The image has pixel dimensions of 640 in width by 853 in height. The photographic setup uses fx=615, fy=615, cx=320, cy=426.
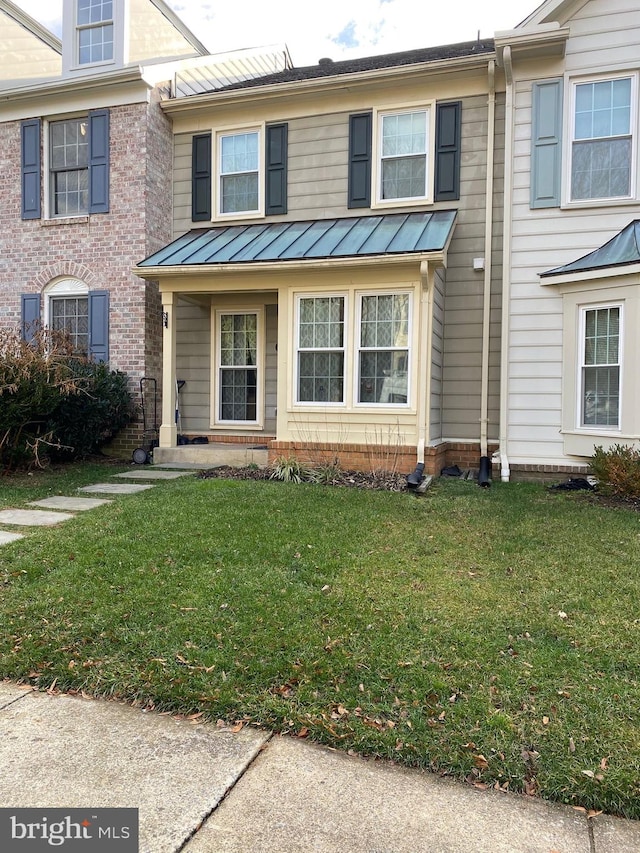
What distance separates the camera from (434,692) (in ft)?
9.21

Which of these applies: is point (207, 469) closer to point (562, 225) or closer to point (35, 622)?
point (35, 622)

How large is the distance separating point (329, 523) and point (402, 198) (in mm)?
6067

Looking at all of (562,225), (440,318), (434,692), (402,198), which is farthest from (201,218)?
(434,692)

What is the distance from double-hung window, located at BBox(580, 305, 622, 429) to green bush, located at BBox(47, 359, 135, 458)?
694cm

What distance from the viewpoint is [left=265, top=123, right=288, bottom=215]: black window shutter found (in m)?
10.2

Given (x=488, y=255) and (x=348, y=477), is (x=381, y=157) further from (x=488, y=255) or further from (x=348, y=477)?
(x=348, y=477)

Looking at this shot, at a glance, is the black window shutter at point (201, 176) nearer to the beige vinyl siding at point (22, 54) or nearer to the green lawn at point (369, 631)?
the beige vinyl siding at point (22, 54)

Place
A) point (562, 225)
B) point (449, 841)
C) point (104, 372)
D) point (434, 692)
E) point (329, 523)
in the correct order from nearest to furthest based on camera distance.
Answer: point (449, 841), point (434, 692), point (329, 523), point (562, 225), point (104, 372)

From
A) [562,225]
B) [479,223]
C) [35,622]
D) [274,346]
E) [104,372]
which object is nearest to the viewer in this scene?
[35,622]

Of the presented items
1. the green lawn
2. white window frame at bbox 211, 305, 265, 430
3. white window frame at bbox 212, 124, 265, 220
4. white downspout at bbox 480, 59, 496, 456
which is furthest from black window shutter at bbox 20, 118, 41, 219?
white downspout at bbox 480, 59, 496, 456

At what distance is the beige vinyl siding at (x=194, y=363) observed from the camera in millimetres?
10750

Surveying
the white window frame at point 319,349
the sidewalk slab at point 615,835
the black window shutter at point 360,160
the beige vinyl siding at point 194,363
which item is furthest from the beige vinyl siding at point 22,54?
the sidewalk slab at point 615,835

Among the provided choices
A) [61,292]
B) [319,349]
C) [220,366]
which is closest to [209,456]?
[220,366]

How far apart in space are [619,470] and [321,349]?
13.7ft
